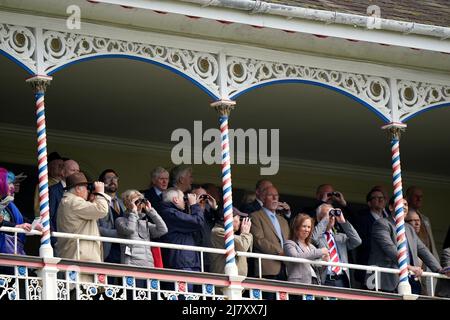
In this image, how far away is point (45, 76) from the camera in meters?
19.0

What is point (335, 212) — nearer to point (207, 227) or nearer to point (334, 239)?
point (334, 239)

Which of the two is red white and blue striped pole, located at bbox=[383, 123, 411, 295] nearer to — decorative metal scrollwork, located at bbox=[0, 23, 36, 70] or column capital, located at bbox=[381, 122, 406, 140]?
column capital, located at bbox=[381, 122, 406, 140]

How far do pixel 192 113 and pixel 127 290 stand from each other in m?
3.85

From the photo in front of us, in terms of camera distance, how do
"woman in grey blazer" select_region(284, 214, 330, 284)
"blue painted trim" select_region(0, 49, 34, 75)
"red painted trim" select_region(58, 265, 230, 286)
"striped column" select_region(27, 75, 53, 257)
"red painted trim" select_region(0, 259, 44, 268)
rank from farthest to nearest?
"woman in grey blazer" select_region(284, 214, 330, 284), "blue painted trim" select_region(0, 49, 34, 75), "red painted trim" select_region(58, 265, 230, 286), "striped column" select_region(27, 75, 53, 257), "red painted trim" select_region(0, 259, 44, 268)

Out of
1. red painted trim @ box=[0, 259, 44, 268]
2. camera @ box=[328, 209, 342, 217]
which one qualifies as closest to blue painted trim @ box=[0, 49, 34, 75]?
red painted trim @ box=[0, 259, 44, 268]

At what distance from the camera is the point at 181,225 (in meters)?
19.8

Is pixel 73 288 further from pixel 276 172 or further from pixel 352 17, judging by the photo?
pixel 276 172

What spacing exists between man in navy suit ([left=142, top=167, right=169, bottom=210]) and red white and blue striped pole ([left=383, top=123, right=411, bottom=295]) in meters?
2.69

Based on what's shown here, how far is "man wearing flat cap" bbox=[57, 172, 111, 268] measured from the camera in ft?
61.9

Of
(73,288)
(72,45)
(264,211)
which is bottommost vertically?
(73,288)

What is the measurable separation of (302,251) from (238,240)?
76 cm

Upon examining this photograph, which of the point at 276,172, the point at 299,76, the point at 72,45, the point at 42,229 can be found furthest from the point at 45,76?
the point at 276,172

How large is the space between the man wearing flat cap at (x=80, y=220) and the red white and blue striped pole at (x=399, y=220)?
374cm

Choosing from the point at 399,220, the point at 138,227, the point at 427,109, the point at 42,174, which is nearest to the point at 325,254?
the point at 399,220
